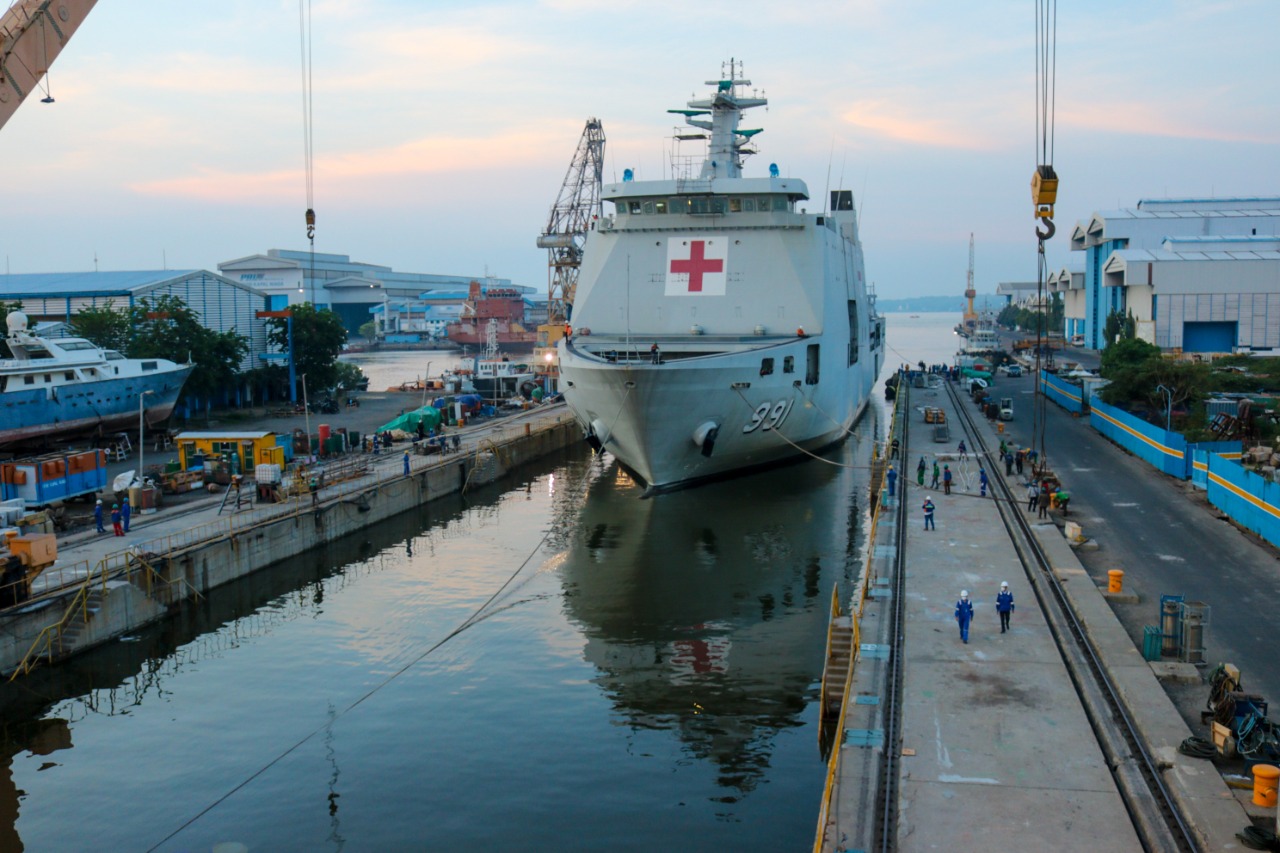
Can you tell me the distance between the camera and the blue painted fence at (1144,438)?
37.2m

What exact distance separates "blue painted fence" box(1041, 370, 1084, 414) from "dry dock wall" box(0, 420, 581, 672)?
1336 inches

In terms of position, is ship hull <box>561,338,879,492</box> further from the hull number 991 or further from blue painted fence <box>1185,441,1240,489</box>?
blue painted fence <box>1185,441,1240,489</box>

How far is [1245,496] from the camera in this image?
2872cm

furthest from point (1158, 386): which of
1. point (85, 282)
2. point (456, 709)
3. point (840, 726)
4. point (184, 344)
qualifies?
point (85, 282)

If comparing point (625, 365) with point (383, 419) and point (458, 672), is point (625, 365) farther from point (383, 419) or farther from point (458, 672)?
point (383, 419)

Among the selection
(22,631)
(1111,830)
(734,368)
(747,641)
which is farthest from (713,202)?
(1111,830)

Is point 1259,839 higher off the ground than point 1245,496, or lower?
lower

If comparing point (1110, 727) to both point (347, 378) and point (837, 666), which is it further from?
point (347, 378)

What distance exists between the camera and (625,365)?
31875 millimetres

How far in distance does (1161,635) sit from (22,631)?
850 inches

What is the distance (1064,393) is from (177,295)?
53419mm

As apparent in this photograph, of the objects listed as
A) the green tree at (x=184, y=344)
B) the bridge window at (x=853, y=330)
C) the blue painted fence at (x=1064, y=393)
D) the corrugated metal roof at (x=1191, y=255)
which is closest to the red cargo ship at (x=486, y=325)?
the corrugated metal roof at (x=1191, y=255)

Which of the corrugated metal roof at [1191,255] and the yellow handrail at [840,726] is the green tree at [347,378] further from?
the corrugated metal roof at [1191,255]

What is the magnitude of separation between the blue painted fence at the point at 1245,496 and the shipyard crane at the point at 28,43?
102 feet
